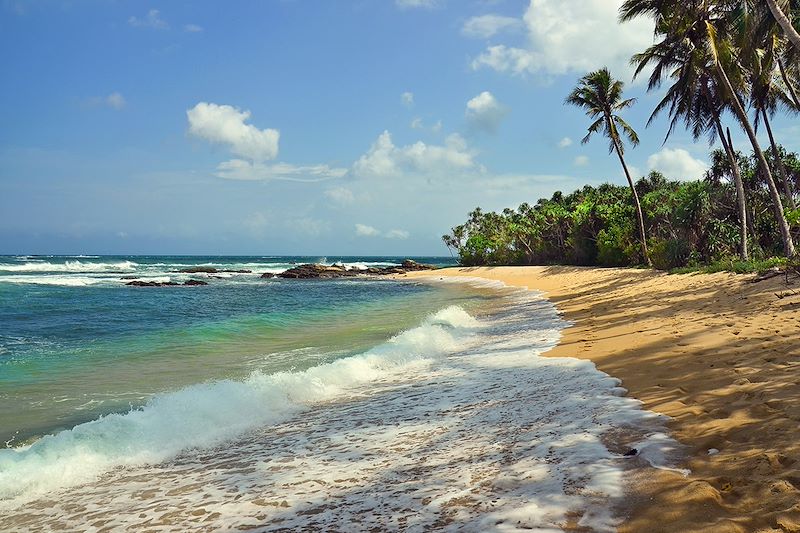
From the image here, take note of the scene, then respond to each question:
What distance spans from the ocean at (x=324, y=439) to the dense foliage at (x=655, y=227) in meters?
6.51

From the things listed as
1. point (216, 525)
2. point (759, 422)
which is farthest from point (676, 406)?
point (216, 525)

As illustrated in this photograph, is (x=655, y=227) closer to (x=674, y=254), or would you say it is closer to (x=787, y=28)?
(x=674, y=254)

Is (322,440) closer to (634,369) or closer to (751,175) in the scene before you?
(634,369)

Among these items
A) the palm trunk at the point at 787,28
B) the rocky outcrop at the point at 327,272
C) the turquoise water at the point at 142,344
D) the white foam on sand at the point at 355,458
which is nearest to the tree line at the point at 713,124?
the palm trunk at the point at 787,28

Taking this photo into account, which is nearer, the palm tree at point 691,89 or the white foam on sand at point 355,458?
the white foam on sand at point 355,458

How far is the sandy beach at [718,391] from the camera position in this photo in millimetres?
3475

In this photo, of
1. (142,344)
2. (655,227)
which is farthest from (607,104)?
(142,344)

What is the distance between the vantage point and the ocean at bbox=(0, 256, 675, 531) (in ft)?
13.8

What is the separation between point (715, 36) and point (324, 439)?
2158cm

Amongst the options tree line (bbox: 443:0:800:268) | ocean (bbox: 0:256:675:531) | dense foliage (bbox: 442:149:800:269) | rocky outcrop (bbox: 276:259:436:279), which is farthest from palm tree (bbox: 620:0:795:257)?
rocky outcrop (bbox: 276:259:436:279)

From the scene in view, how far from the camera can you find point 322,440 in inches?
251

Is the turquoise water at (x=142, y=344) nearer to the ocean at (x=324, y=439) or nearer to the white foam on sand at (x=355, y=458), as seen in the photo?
the ocean at (x=324, y=439)

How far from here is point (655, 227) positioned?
125 feet

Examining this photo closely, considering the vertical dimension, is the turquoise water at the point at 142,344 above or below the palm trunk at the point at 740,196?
below
